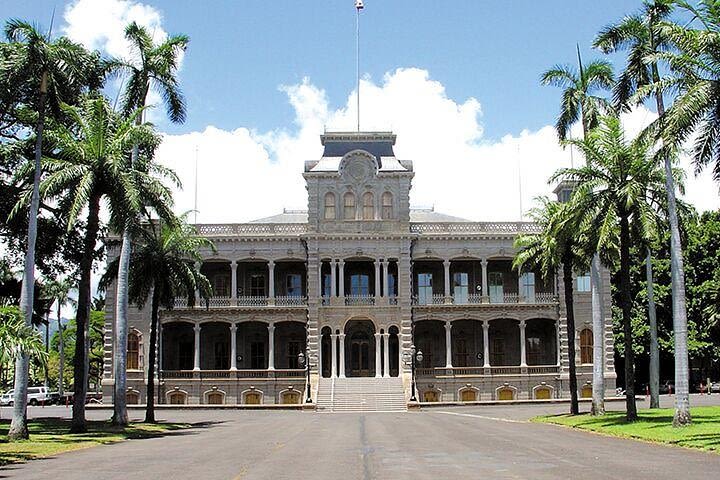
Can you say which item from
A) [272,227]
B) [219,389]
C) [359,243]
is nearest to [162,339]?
[219,389]

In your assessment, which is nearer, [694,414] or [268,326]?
[694,414]

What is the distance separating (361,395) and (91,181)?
3048 centimetres

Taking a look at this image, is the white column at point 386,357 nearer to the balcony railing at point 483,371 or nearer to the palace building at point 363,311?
the palace building at point 363,311

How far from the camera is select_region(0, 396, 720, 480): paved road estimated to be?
18.1 metres

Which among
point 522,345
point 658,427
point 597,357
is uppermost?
point 522,345

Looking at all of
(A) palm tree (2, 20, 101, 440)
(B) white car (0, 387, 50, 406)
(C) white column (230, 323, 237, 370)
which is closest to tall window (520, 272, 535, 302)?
(C) white column (230, 323, 237, 370)

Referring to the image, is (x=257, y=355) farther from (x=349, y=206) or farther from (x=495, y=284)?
(x=495, y=284)

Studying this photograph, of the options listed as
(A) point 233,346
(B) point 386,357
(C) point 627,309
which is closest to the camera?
(C) point 627,309

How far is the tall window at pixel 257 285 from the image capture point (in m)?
65.7

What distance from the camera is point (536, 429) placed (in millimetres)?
34250

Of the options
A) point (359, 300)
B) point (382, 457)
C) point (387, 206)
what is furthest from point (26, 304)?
point (387, 206)

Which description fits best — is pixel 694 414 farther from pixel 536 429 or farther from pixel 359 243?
pixel 359 243

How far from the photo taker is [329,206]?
63.1 meters

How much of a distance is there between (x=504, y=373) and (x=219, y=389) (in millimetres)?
19574
